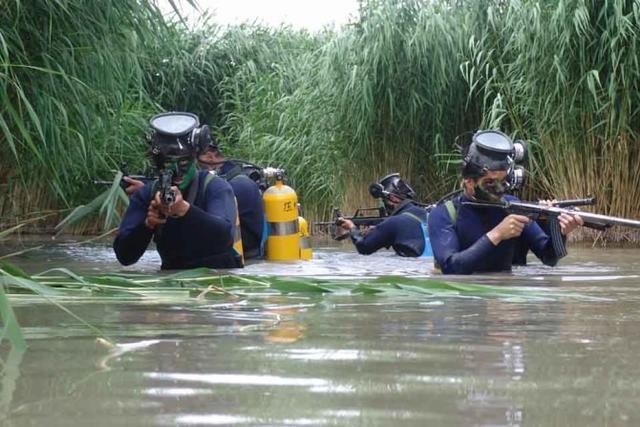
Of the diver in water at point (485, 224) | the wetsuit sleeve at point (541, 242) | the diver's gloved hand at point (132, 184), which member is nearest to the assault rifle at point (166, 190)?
the diver's gloved hand at point (132, 184)

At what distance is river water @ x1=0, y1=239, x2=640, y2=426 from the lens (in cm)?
199

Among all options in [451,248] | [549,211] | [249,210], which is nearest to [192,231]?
[451,248]

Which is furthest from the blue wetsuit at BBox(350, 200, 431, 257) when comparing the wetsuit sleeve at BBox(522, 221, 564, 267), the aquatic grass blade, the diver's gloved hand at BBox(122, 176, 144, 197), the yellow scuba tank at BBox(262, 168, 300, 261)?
the aquatic grass blade

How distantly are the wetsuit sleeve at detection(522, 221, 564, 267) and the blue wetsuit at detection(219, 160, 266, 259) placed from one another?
2003 mm

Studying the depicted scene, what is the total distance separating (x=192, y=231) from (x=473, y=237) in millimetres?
1462

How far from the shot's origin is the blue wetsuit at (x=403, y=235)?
828 centimetres

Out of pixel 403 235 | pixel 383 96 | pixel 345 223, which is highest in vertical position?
pixel 383 96

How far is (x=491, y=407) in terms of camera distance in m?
2.03

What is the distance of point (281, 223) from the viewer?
8.16 meters

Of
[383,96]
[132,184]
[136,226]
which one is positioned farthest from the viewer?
[383,96]

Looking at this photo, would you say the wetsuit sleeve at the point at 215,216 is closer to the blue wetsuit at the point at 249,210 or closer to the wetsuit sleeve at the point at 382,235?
the blue wetsuit at the point at 249,210

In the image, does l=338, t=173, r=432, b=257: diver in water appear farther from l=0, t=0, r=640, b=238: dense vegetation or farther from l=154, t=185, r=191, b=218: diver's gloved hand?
l=154, t=185, r=191, b=218: diver's gloved hand

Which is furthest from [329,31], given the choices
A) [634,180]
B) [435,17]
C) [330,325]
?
[330,325]

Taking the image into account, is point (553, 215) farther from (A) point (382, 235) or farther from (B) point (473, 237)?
(A) point (382, 235)
